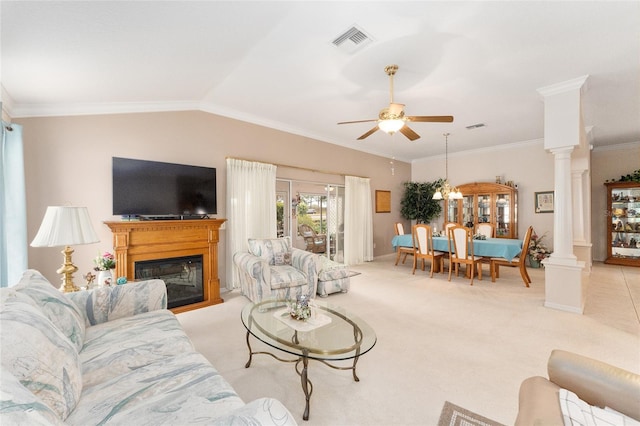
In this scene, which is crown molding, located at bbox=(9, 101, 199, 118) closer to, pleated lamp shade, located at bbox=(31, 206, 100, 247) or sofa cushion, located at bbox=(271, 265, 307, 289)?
pleated lamp shade, located at bbox=(31, 206, 100, 247)

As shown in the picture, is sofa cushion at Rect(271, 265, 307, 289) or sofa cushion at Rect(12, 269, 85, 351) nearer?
sofa cushion at Rect(12, 269, 85, 351)

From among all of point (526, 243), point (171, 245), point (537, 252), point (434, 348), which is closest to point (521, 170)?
point (537, 252)

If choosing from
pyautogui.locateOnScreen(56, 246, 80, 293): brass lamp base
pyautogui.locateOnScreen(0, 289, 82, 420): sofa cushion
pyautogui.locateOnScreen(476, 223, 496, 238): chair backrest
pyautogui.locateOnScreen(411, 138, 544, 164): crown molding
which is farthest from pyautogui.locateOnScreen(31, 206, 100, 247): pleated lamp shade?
pyautogui.locateOnScreen(411, 138, 544, 164): crown molding

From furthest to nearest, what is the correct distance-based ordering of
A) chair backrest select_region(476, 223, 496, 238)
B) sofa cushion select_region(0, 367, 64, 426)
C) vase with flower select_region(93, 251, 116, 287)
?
chair backrest select_region(476, 223, 496, 238) → vase with flower select_region(93, 251, 116, 287) → sofa cushion select_region(0, 367, 64, 426)

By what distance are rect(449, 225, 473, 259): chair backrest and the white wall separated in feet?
7.31

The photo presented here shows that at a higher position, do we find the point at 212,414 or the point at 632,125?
the point at 632,125

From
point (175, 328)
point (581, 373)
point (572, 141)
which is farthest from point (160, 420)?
point (572, 141)

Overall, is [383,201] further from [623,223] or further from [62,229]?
[62,229]

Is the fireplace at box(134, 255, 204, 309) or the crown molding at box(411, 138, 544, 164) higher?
the crown molding at box(411, 138, 544, 164)

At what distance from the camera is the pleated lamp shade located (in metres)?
1.97

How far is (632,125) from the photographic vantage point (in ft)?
15.9

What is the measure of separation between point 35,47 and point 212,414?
2850 millimetres

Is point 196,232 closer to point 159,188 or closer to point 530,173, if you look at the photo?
point 159,188

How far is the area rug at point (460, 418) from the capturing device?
5.25 feet
